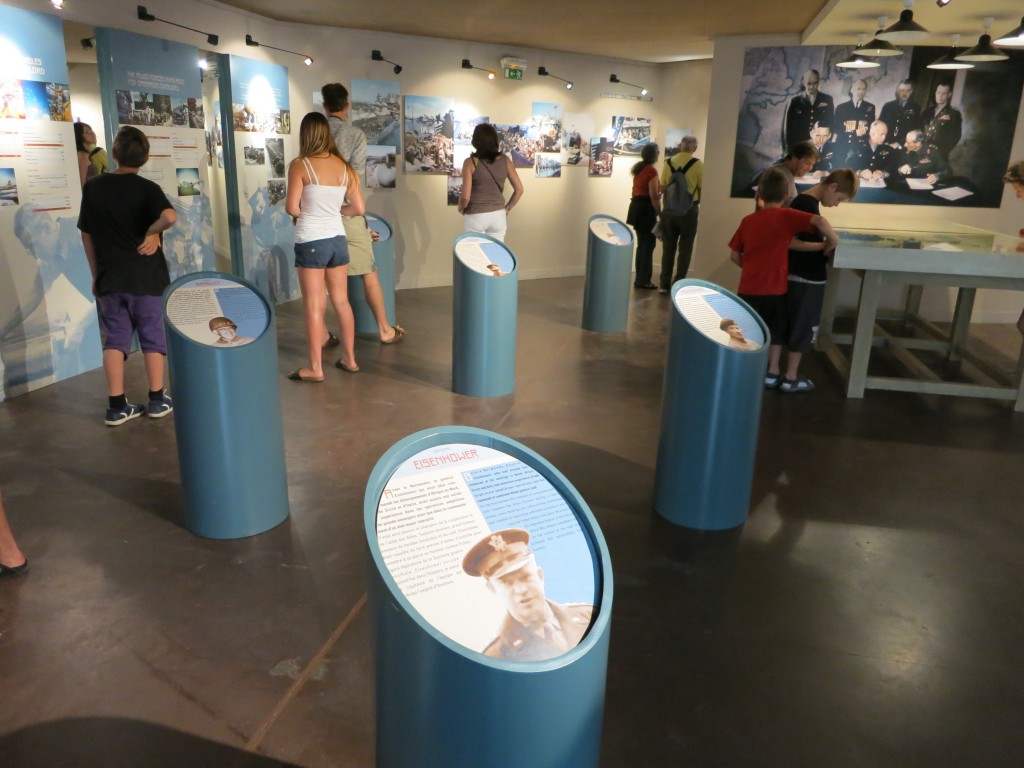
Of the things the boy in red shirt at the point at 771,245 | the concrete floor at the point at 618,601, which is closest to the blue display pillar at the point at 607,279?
the boy in red shirt at the point at 771,245

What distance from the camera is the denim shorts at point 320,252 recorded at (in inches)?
201

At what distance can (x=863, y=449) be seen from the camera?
449cm

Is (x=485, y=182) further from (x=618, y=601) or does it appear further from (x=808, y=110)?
(x=618, y=601)

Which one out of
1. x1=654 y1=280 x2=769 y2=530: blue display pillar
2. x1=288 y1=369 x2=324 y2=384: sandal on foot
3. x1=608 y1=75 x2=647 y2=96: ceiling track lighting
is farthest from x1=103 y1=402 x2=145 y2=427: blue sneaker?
x1=608 y1=75 x2=647 y2=96: ceiling track lighting

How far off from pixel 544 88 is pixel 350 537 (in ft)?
27.5

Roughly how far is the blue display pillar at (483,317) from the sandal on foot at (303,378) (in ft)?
3.11

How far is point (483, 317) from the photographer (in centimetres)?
502

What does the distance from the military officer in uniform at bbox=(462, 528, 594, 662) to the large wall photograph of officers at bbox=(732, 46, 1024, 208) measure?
7.75 metres

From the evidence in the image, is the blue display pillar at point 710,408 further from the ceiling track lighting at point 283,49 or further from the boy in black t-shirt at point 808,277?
the ceiling track lighting at point 283,49

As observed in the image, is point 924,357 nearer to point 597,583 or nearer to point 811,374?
point 811,374

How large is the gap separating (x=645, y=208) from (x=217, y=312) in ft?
23.2

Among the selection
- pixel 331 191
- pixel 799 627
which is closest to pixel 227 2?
pixel 331 191

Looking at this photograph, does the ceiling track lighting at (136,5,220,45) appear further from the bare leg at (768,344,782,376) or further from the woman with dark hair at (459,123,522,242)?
the bare leg at (768,344,782,376)

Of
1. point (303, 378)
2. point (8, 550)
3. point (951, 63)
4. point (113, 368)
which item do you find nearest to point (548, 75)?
point (951, 63)
